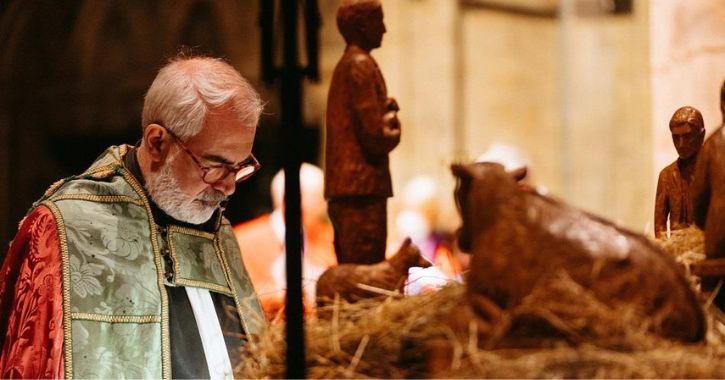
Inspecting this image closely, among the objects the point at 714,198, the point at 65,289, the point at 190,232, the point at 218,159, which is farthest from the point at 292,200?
the point at 190,232

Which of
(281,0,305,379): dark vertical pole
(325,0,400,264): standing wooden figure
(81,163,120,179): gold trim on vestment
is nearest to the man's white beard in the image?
(81,163,120,179): gold trim on vestment

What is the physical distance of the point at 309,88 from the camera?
29.6ft

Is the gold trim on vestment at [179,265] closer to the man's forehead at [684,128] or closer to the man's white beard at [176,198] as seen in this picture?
the man's white beard at [176,198]

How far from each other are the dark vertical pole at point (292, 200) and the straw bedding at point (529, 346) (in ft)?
1.03

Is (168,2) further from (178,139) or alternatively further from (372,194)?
(372,194)

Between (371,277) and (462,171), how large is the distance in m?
0.40

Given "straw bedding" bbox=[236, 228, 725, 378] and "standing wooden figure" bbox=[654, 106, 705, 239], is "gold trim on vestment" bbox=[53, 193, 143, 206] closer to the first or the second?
"straw bedding" bbox=[236, 228, 725, 378]

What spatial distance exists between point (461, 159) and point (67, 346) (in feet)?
4.42

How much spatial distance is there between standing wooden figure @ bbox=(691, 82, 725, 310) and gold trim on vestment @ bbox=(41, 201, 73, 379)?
1.71 metres

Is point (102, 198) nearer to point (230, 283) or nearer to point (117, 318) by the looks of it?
point (117, 318)

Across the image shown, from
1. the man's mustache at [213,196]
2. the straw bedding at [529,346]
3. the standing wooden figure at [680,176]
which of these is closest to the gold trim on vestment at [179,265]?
the man's mustache at [213,196]

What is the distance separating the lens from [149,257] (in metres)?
3.58

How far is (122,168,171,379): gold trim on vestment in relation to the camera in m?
3.46

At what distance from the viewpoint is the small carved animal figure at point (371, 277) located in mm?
2709
